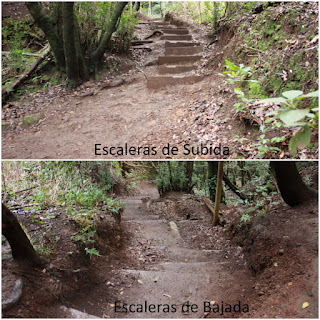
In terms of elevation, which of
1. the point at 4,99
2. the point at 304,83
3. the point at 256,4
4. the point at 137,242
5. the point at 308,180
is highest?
the point at 256,4

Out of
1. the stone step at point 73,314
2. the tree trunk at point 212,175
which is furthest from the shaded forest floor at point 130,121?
the stone step at point 73,314

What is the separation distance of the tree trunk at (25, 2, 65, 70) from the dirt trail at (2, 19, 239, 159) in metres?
0.98

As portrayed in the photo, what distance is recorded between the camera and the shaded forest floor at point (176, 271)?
8.03ft

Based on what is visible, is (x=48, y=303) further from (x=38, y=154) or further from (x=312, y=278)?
(x=38, y=154)

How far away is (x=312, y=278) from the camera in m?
2.47

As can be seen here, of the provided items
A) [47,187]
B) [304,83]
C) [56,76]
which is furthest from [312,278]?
[56,76]

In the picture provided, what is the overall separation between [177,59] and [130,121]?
3241mm

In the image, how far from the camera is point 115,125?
5348 millimetres

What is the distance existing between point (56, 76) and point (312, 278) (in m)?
7.29

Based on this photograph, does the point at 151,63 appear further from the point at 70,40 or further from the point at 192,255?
the point at 192,255

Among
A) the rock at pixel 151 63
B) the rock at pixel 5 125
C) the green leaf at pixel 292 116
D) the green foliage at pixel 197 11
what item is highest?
the green foliage at pixel 197 11

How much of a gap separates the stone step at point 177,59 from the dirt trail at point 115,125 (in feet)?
3.25

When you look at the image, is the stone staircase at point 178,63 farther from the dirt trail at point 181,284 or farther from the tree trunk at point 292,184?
the dirt trail at point 181,284

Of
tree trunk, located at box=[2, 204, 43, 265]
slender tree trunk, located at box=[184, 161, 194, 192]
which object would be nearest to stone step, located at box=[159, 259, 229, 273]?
tree trunk, located at box=[2, 204, 43, 265]
